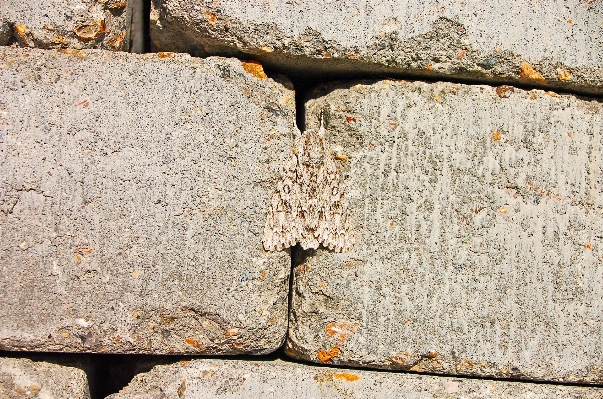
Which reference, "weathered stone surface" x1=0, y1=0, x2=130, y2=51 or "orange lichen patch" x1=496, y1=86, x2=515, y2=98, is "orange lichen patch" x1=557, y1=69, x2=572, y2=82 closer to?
"orange lichen patch" x1=496, y1=86, x2=515, y2=98

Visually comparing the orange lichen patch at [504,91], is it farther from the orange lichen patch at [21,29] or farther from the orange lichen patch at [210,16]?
the orange lichen patch at [21,29]

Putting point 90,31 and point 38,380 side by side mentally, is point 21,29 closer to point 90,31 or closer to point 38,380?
point 90,31

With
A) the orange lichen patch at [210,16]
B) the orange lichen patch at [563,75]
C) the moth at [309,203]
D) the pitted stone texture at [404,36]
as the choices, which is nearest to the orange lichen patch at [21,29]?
the pitted stone texture at [404,36]

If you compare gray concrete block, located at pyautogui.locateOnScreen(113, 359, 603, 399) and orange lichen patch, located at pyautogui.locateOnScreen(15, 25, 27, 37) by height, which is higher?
orange lichen patch, located at pyautogui.locateOnScreen(15, 25, 27, 37)

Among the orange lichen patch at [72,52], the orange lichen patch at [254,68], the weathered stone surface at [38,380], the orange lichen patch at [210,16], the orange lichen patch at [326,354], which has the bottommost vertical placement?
the weathered stone surface at [38,380]

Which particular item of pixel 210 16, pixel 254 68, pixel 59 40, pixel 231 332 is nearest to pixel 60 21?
pixel 59 40

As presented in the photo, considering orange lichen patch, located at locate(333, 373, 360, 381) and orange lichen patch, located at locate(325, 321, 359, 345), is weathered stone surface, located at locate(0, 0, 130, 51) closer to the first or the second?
orange lichen patch, located at locate(325, 321, 359, 345)

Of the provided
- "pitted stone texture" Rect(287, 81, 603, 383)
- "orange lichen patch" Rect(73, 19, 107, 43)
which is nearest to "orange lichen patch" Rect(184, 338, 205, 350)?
"pitted stone texture" Rect(287, 81, 603, 383)

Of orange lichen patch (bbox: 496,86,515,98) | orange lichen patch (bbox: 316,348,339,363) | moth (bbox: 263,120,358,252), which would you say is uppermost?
orange lichen patch (bbox: 496,86,515,98)
